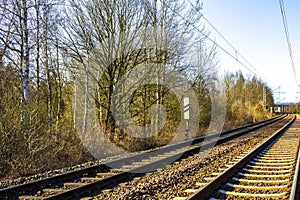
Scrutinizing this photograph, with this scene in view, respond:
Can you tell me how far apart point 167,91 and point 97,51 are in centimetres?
530

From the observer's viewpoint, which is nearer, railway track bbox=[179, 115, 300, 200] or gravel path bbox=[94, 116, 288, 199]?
railway track bbox=[179, 115, 300, 200]

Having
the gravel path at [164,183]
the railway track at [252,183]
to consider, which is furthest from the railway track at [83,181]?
the railway track at [252,183]

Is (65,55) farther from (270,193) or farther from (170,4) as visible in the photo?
(270,193)

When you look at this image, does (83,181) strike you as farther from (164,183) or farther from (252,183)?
(252,183)

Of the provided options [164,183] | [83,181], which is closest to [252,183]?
[164,183]

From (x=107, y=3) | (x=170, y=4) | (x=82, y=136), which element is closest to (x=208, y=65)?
(x=170, y=4)

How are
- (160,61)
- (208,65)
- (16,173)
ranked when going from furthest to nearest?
(208,65)
(160,61)
(16,173)

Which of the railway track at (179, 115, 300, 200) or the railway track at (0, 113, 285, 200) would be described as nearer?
the railway track at (179, 115, 300, 200)

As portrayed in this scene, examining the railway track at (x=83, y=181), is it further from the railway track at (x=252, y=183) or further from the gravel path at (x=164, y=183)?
the railway track at (x=252, y=183)

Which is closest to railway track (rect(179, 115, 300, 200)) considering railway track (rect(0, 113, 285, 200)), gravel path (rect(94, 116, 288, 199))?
gravel path (rect(94, 116, 288, 199))

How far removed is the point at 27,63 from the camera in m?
11.1

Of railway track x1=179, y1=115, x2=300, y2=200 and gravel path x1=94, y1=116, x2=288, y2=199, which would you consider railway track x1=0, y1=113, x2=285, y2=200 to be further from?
railway track x1=179, y1=115, x2=300, y2=200

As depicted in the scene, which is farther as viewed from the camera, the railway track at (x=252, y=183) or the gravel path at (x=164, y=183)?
the gravel path at (x=164, y=183)

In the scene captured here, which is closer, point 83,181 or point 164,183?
point 164,183
